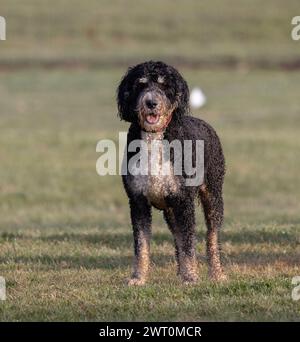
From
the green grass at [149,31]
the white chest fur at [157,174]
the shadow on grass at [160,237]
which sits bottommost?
the white chest fur at [157,174]

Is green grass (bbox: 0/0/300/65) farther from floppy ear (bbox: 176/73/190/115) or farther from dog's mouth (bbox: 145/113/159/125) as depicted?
dog's mouth (bbox: 145/113/159/125)

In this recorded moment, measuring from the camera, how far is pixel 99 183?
79.2ft

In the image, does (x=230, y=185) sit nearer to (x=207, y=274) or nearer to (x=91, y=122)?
(x=91, y=122)

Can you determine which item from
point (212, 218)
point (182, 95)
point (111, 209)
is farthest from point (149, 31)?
point (182, 95)

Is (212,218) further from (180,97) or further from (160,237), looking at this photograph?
(160,237)

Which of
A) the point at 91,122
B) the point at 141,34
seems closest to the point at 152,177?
the point at 91,122

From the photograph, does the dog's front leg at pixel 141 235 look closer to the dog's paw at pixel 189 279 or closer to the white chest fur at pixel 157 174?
the white chest fur at pixel 157 174

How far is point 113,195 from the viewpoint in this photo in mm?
23438

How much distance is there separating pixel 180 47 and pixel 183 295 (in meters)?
46.0

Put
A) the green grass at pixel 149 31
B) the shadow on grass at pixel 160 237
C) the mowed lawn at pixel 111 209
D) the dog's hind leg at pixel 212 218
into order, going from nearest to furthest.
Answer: the mowed lawn at pixel 111 209
the dog's hind leg at pixel 212 218
the shadow on grass at pixel 160 237
the green grass at pixel 149 31

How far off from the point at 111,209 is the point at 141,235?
12.2 metres

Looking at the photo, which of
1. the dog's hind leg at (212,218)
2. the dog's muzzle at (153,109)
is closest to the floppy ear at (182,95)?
the dog's muzzle at (153,109)

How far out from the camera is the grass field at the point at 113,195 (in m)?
9.52

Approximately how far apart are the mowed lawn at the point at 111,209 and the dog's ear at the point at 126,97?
1.53 meters
